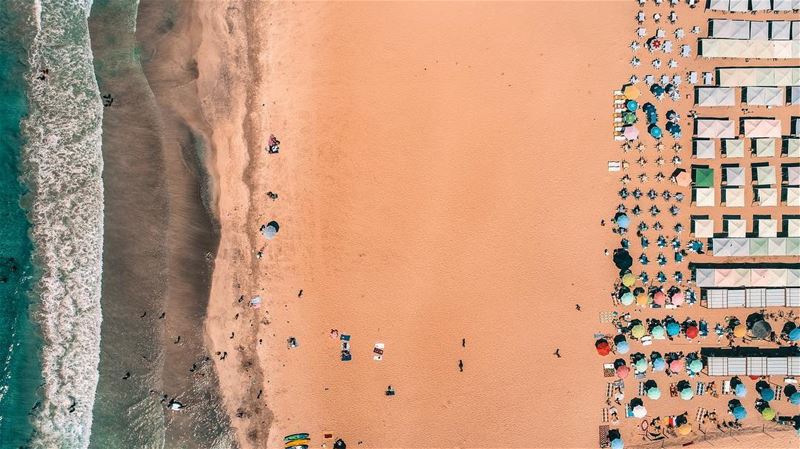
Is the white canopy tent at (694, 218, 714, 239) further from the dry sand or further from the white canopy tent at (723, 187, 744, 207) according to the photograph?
the dry sand

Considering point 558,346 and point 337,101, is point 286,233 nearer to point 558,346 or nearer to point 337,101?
point 337,101

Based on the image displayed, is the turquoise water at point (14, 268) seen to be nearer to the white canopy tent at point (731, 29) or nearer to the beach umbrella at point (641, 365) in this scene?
the beach umbrella at point (641, 365)

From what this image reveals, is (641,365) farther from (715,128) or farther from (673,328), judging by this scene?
(715,128)

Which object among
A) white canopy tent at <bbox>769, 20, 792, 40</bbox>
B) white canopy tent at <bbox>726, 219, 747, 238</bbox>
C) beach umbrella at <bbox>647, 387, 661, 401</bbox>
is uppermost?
white canopy tent at <bbox>769, 20, 792, 40</bbox>

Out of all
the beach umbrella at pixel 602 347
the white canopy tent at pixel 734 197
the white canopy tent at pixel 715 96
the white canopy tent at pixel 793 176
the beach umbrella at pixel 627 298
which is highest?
the white canopy tent at pixel 715 96

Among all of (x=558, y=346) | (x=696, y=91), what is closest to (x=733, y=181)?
(x=696, y=91)

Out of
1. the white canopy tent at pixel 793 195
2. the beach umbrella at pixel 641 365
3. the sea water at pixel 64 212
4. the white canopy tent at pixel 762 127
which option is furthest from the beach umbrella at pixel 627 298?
the sea water at pixel 64 212

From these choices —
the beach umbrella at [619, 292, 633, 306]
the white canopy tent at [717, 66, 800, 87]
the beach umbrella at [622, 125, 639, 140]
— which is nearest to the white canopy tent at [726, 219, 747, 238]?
the beach umbrella at [619, 292, 633, 306]
